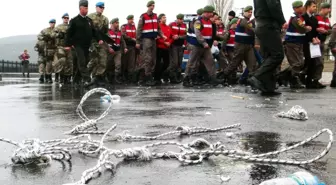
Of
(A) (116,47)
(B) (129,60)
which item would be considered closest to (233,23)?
(A) (116,47)

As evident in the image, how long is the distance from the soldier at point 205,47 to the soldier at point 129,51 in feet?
14.5

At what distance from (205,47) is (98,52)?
3.00 metres

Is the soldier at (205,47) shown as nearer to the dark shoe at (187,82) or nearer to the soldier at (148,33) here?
the dark shoe at (187,82)

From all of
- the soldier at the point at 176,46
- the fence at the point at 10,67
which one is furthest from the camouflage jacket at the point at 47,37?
the fence at the point at 10,67

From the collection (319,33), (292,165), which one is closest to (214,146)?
(292,165)

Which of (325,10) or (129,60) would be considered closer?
(325,10)

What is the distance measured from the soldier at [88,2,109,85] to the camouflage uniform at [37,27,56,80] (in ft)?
13.3

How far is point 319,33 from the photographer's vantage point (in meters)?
12.0

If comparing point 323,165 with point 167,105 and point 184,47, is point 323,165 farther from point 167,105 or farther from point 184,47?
point 184,47

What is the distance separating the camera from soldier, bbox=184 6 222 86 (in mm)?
13102

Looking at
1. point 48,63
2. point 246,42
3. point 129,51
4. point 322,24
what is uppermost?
point 322,24

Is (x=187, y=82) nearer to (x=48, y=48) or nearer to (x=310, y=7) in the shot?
(x=310, y=7)

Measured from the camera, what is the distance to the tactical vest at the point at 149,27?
1421 cm

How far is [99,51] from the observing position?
14.1m
